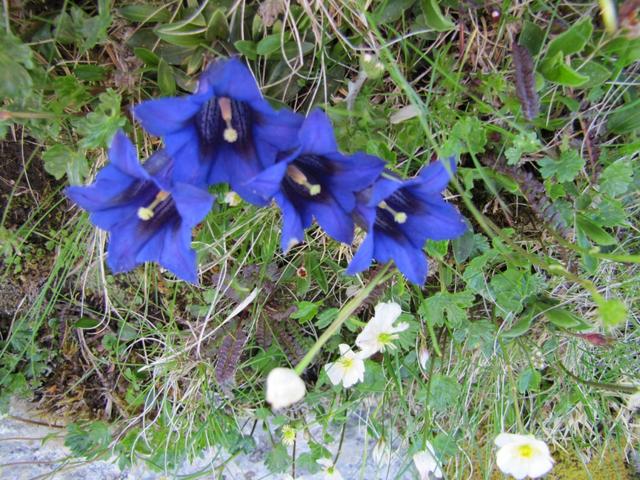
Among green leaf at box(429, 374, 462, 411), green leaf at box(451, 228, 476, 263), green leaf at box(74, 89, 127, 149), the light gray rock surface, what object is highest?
green leaf at box(74, 89, 127, 149)

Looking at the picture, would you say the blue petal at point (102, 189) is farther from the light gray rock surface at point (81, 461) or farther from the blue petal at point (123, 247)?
the light gray rock surface at point (81, 461)

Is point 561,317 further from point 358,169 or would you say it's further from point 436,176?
point 358,169

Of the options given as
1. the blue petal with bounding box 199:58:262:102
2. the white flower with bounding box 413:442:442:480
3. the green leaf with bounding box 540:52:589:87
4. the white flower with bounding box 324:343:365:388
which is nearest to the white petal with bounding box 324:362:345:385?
the white flower with bounding box 324:343:365:388

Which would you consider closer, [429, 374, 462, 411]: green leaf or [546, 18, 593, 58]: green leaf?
[546, 18, 593, 58]: green leaf

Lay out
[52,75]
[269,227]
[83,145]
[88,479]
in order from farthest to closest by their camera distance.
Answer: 1. [88,479]
2. [269,227]
3. [52,75]
4. [83,145]

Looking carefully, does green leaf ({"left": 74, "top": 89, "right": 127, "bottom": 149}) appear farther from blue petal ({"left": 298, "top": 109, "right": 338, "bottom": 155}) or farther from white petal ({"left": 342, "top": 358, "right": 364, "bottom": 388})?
white petal ({"left": 342, "top": 358, "right": 364, "bottom": 388})

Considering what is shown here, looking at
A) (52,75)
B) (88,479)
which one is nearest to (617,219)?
(52,75)

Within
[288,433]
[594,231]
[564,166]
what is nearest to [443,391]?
[288,433]

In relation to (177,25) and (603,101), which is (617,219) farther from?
(177,25)
